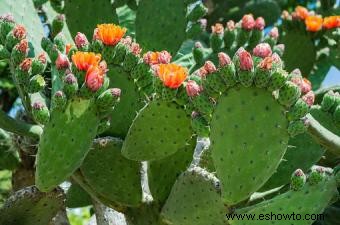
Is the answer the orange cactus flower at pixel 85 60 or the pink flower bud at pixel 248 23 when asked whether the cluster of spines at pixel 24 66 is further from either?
the pink flower bud at pixel 248 23

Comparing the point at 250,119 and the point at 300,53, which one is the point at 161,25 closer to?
the point at 300,53

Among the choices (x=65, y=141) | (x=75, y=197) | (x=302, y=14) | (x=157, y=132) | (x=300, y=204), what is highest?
(x=65, y=141)

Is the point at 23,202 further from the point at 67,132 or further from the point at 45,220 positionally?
the point at 67,132

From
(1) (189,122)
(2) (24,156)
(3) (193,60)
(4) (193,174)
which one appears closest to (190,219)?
(4) (193,174)

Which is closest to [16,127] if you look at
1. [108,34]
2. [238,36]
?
[108,34]

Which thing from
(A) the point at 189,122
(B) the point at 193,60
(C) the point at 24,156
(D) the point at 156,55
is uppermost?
(D) the point at 156,55
